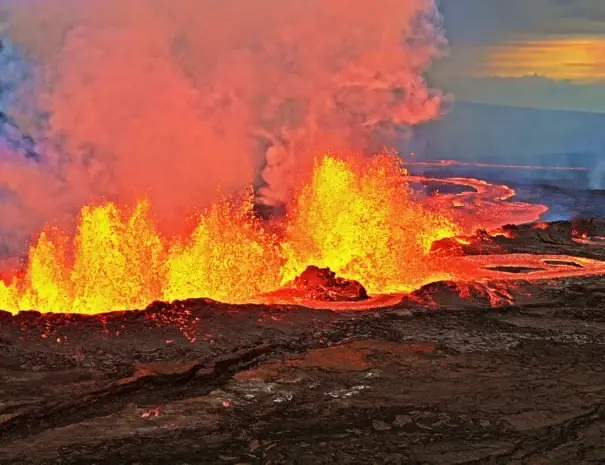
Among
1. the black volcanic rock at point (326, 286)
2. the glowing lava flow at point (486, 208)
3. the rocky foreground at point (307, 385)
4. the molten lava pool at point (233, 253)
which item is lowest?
the rocky foreground at point (307, 385)

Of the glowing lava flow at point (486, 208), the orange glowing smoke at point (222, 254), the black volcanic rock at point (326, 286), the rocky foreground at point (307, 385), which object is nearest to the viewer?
the rocky foreground at point (307, 385)

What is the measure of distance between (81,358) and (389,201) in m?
13.1

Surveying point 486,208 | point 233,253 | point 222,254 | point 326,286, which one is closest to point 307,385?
point 326,286

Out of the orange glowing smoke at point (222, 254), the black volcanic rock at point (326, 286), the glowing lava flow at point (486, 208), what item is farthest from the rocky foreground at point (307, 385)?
the glowing lava flow at point (486, 208)

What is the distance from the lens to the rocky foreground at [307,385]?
738cm

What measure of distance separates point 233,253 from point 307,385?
291 inches

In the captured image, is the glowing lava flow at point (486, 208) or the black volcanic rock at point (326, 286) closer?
the black volcanic rock at point (326, 286)

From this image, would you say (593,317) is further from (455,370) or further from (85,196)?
(85,196)

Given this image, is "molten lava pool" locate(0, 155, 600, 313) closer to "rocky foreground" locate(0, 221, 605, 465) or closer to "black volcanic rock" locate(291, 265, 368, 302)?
"black volcanic rock" locate(291, 265, 368, 302)

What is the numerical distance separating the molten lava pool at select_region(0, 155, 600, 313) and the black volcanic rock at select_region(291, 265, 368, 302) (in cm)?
74

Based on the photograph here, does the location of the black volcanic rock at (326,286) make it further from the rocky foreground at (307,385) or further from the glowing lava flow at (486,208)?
the glowing lava flow at (486,208)

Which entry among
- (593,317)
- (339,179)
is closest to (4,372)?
(593,317)

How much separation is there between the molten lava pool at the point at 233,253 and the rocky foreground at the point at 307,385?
1.62 meters

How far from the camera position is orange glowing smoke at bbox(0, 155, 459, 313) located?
45.3ft
